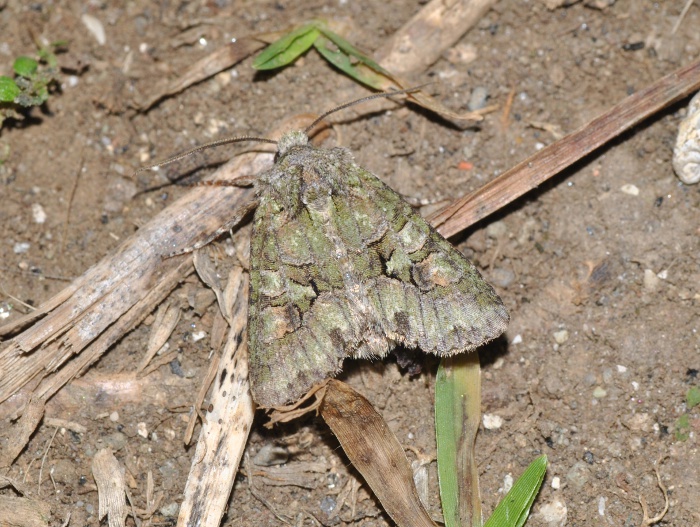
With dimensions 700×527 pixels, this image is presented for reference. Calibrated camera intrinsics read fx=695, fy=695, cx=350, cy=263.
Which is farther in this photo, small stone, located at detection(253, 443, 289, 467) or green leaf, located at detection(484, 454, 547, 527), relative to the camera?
small stone, located at detection(253, 443, 289, 467)

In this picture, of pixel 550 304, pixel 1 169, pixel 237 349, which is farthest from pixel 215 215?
pixel 550 304

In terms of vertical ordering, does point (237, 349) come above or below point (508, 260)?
above

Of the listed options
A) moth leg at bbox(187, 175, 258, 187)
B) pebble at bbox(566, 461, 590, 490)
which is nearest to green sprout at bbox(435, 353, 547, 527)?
pebble at bbox(566, 461, 590, 490)

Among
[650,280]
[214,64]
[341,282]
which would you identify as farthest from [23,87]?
[650,280]

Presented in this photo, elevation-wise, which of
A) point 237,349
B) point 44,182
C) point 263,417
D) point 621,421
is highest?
point 44,182

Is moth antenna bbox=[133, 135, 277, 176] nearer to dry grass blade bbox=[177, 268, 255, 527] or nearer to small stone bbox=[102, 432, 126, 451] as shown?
dry grass blade bbox=[177, 268, 255, 527]

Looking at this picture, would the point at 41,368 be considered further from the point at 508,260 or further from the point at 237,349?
the point at 508,260

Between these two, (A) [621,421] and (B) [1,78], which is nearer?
(A) [621,421]
